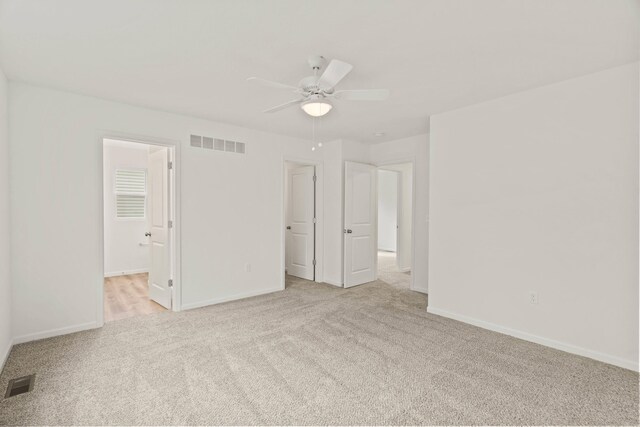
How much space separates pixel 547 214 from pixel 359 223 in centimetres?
278

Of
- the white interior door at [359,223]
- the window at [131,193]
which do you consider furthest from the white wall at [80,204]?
the window at [131,193]

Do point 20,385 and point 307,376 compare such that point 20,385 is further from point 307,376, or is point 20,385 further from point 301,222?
point 301,222

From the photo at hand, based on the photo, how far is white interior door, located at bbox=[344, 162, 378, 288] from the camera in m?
5.11

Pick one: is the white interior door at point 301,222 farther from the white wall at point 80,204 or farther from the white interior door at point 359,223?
the white wall at point 80,204

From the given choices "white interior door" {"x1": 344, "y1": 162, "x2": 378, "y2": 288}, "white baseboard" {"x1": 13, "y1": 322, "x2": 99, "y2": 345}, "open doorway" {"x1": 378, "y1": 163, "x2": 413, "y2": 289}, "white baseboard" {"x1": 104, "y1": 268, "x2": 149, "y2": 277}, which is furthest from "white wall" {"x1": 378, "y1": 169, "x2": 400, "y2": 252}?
"white baseboard" {"x1": 13, "y1": 322, "x2": 99, "y2": 345}

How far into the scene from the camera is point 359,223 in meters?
5.29

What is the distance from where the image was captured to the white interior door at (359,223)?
511cm

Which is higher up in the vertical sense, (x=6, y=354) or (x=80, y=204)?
(x=80, y=204)

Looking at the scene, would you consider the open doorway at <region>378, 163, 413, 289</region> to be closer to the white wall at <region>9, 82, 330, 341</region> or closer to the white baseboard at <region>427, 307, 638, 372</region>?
the white baseboard at <region>427, 307, 638, 372</region>

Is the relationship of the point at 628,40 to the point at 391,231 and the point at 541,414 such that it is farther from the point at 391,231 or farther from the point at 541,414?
the point at 391,231

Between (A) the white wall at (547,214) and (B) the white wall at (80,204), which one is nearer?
(A) the white wall at (547,214)

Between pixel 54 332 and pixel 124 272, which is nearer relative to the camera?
pixel 54 332

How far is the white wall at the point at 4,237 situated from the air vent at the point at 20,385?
32cm

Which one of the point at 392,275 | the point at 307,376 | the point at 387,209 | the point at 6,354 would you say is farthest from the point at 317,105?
the point at 387,209
